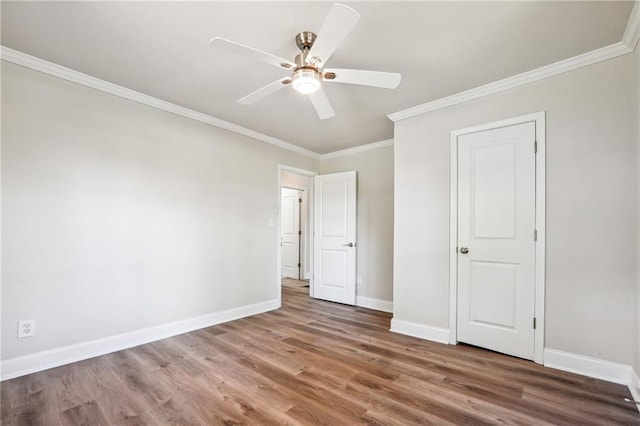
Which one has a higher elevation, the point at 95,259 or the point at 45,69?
the point at 45,69

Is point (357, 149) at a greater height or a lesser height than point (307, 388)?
greater

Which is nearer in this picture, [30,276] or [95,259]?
[30,276]

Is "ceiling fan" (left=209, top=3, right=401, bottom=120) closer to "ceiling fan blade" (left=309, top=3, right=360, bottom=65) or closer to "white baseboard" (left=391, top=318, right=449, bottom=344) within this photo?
"ceiling fan blade" (left=309, top=3, right=360, bottom=65)

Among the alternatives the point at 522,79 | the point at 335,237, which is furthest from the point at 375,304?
the point at 522,79

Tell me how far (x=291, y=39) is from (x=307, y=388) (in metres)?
2.51

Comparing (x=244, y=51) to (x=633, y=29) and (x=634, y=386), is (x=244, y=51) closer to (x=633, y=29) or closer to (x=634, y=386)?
(x=633, y=29)

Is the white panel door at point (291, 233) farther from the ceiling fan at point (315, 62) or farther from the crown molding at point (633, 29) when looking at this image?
the crown molding at point (633, 29)

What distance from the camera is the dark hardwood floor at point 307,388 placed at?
183 cm

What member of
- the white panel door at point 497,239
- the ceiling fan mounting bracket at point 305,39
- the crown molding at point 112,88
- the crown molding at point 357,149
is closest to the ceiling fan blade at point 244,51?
the ceiling fan mounting bracket at point 305,39

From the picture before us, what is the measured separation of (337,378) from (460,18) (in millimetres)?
2680

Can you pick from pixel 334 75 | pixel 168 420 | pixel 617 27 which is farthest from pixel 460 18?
pixel 168 420

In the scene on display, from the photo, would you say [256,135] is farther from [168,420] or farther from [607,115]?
[607,115]

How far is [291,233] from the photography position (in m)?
6.89

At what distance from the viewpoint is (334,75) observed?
1995 mm
